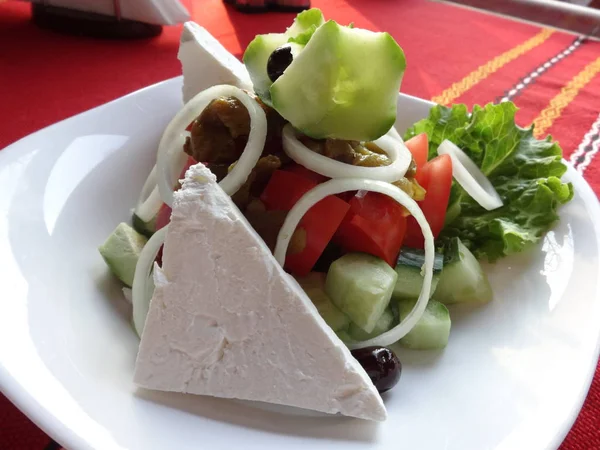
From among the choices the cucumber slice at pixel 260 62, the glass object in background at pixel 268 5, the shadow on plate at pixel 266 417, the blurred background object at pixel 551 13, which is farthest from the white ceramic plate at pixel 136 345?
the blurred background object at pixel 551 13

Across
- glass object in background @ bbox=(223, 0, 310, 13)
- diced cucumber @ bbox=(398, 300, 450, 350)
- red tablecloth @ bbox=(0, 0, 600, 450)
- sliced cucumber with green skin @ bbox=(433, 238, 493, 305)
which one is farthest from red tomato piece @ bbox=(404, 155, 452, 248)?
glass object in background @ bbox=(223, 0, 310, 13)

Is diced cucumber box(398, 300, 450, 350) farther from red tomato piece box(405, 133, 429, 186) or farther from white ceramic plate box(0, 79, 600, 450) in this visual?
red tomato piece box(405, 133, 429, 186)

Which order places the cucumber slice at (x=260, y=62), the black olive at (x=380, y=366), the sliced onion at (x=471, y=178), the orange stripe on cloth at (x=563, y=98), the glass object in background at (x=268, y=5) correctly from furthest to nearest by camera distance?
the glass object in background at (x=268, y=5) < the orange stripe on cloth at (x=563, y=98) < the sliced onion at (x=471, y=178) < the cucumber slice at (x=260, y=62) < the black olive at (x=380, y=366)

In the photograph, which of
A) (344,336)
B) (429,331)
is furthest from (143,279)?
(429,331)

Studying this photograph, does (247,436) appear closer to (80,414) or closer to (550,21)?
(80,414)

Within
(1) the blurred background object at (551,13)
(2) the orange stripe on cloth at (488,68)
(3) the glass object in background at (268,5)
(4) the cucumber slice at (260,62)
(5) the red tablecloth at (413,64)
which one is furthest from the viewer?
(1) the blurred background object at (551,13)

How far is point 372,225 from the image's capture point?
1.54m

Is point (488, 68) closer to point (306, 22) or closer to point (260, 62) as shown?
point (306, 22)

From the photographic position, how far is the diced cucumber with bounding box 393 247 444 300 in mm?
1596

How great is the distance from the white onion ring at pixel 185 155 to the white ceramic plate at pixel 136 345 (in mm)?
283

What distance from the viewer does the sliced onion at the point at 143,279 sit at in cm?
149

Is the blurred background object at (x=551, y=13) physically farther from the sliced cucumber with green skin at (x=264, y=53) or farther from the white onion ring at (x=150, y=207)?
the white onion ring at (x=150, y=207)

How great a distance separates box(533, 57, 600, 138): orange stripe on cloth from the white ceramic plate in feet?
3.48

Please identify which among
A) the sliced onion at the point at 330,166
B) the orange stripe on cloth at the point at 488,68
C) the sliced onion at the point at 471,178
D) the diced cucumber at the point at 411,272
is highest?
the sliced onion at the point at 330,166
